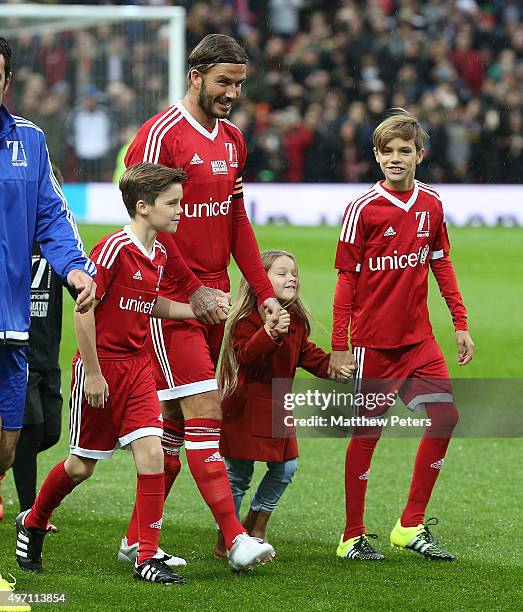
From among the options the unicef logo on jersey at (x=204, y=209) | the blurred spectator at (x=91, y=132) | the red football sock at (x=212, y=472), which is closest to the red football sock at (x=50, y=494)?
the red football sock at (x=212, y=472)

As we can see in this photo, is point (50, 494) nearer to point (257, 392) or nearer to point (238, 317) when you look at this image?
point (257, 392)

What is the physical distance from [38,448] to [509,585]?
95.4 inches

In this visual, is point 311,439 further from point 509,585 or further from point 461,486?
point 509,585

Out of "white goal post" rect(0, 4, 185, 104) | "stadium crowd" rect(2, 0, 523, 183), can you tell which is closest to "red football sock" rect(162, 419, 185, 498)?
"white goal post" rect(0, 4, 185, 104)

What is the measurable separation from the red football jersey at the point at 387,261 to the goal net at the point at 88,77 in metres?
13.8

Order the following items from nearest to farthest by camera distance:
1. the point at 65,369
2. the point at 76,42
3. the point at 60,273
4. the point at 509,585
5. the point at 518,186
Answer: the point at 60,273, the point at 509,585, the point at 65,369, the point at 76,42, the point at 518,186

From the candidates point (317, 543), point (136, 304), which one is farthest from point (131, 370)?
point (317, 543)

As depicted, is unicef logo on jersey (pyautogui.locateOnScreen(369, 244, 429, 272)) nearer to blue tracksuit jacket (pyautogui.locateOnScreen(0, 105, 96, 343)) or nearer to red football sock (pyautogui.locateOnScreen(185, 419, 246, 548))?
red football sock (pyautogui.locateOnScreen(185, 419, 246, 548))

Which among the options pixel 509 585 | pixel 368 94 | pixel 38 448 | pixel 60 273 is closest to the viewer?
pixel 60 273

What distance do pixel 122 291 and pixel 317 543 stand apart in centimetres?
170

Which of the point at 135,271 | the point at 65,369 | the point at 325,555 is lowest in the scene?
the point at 65,369

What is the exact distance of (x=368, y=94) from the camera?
1018 inches

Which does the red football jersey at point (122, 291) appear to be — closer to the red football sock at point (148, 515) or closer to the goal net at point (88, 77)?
the red football sock at point (148, 515)

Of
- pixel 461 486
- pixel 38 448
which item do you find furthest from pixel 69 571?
pixel 461 486
